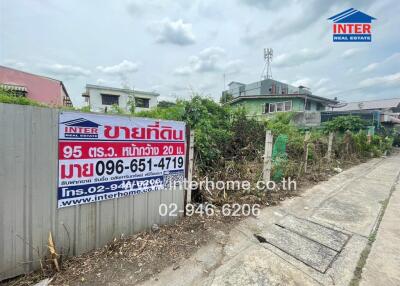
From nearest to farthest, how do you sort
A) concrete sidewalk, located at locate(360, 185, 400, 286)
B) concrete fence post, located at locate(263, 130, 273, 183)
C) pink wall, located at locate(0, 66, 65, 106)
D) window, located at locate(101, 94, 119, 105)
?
concrete sidewalk, located at locate(360, 185, 400, 286) → concrete fence post, located at locate(263, 130, 273, 183) → pink wall, located at locate(0, 66, 65, 106) → window, located at locate(101, 94, 119, 105)

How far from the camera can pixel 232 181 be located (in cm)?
464

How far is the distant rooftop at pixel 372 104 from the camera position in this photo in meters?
28.7

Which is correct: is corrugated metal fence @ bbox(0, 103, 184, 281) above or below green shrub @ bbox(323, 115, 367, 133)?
below

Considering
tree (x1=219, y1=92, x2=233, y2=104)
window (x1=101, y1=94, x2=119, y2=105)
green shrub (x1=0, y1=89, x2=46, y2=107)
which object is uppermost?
window (x1=101, y1=94, x2=119, y2=105)

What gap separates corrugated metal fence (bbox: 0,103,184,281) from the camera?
6.42 feet

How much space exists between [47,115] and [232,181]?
3.57 m

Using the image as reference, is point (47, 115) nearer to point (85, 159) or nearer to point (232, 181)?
point (85, 159)

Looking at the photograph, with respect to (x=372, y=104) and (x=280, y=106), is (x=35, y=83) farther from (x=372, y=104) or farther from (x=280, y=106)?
(x=372, y=104)

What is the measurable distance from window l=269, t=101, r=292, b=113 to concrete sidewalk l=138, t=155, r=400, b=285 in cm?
1664

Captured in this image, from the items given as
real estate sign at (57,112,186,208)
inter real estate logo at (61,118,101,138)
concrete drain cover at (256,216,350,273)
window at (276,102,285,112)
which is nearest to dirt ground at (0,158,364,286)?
real estate sign at (57,112,186,208)

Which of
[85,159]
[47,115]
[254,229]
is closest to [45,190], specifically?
[85,159]

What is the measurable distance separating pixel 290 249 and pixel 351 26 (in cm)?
906

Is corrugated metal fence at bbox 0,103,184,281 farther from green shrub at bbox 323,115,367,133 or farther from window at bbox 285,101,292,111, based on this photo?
window at bbox 285,101,292,111

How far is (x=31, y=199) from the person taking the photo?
2082mm
